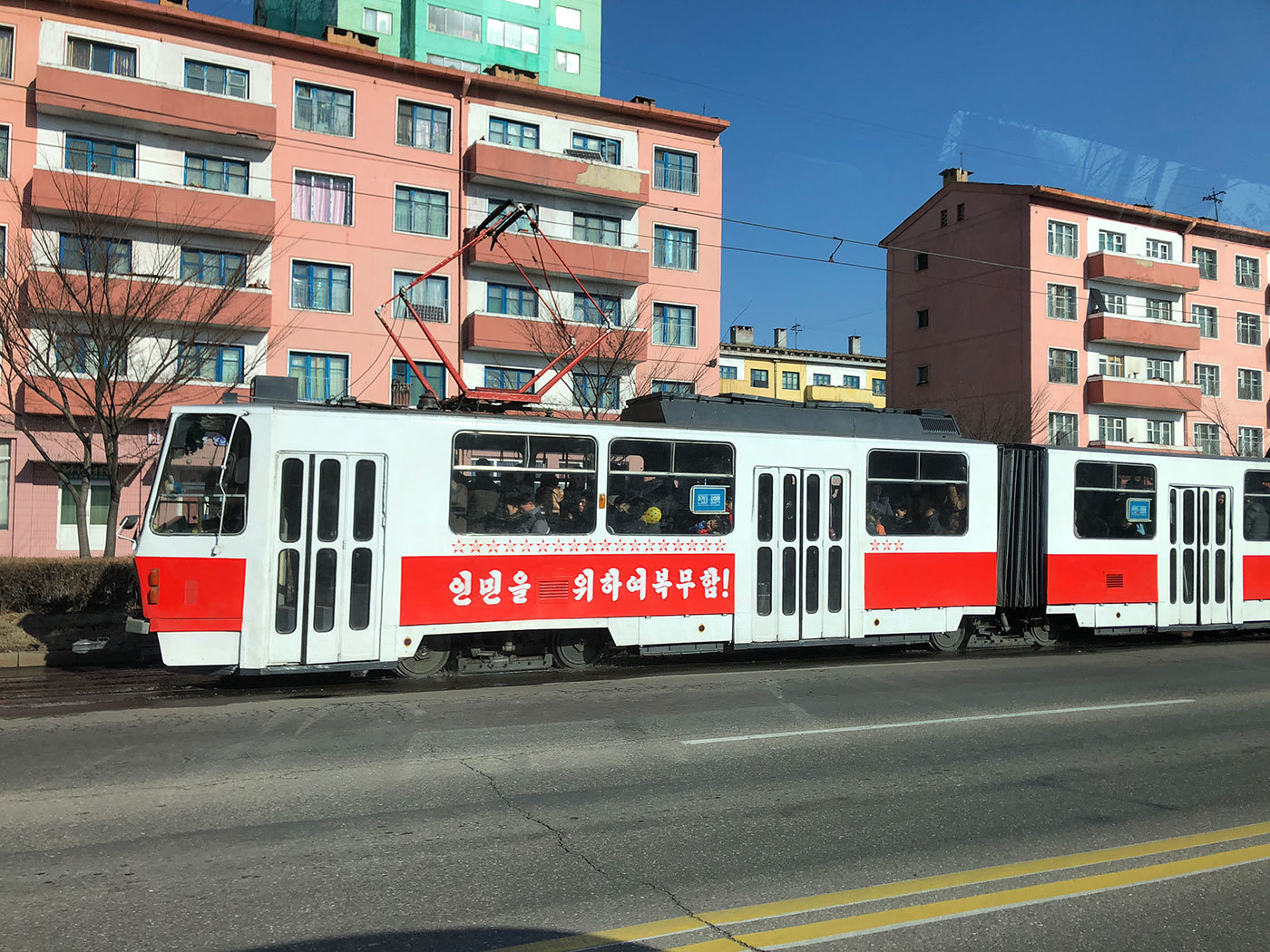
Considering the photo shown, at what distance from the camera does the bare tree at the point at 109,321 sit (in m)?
18.1

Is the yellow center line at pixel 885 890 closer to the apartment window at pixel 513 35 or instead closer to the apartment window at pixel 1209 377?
the apartment window at pixel 513 35

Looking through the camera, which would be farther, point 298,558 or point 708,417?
point 708,417

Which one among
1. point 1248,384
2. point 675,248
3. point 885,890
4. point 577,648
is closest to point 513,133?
point 675,248

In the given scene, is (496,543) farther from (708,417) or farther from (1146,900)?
(1146,900)

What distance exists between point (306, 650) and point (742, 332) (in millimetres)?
57001

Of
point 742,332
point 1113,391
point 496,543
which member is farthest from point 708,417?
point 742,332

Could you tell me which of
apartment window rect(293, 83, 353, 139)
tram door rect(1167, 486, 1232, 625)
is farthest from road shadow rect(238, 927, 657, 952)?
apartment window rect(293, 83, 353, 139)

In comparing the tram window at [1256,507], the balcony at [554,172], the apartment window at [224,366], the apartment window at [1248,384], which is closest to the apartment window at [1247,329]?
the apartment window at [1248,384]

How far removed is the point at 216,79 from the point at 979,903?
30.2 meters

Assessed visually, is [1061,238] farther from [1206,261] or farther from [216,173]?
[216,173]

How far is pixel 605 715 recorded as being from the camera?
8773 millimetres

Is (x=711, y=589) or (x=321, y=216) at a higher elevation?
(x=321, y=216)

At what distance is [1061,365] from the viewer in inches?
1555

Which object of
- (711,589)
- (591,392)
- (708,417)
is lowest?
(711,589)
